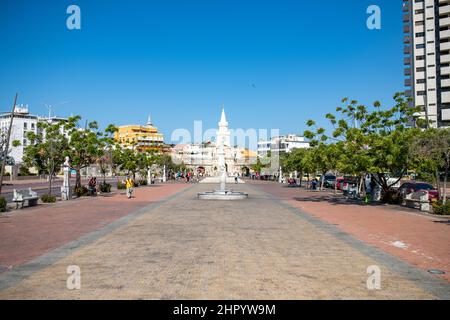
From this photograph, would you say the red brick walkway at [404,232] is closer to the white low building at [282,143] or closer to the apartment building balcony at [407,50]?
Answer: the apartment building balcony at [407,50]

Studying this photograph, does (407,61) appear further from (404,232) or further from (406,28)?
(404,232)

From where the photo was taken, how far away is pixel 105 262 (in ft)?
28.1

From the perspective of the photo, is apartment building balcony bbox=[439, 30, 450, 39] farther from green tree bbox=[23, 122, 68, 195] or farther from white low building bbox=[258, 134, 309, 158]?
white low building bbox=[258, 134, 309, 158]

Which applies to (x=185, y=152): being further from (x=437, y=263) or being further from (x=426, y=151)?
(x=437, y=263)

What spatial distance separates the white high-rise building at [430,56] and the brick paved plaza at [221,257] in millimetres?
56551

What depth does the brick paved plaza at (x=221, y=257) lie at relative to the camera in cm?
665

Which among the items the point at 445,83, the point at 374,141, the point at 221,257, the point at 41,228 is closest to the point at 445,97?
the point at 445,83

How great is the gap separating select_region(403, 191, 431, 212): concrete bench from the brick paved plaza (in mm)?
3918

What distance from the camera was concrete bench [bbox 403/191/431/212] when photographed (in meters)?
20.1

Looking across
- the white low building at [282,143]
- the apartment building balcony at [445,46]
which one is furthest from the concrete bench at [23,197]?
the white low building at [282,143]

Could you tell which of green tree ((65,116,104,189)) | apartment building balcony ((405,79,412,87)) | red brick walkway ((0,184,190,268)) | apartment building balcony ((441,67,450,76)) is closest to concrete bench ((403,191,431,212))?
red brick walkway ((0,184,190,268))

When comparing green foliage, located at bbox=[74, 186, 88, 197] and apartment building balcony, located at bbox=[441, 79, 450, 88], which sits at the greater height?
apartment building balcony, located at bbox=[441, 79, 450, 88]

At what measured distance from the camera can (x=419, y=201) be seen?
20.8m

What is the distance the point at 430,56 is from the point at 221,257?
7077 centimetres
